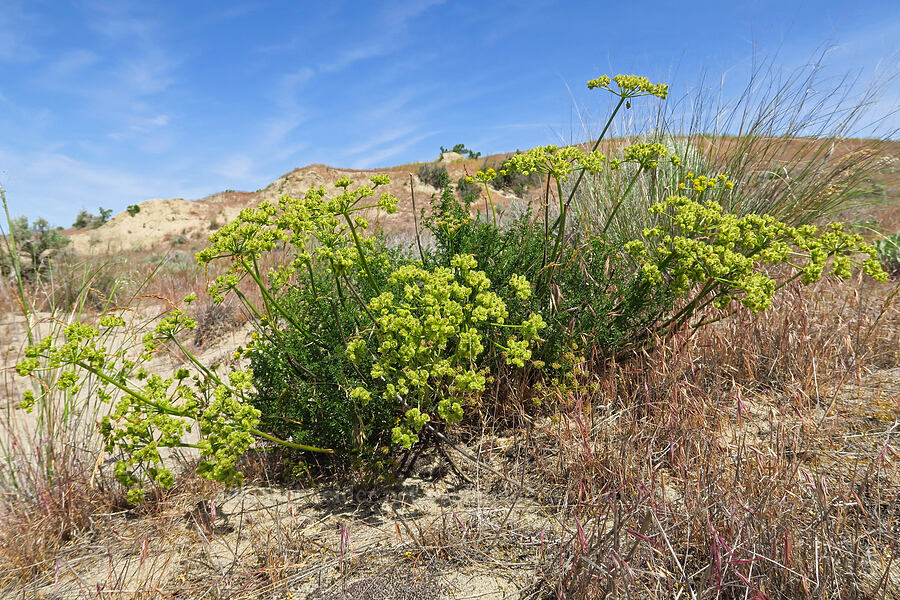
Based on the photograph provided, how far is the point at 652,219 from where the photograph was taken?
14.6 feet

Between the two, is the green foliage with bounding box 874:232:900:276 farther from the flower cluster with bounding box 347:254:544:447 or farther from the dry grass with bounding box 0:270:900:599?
the flower cluster with bounding box 347:254:544:447

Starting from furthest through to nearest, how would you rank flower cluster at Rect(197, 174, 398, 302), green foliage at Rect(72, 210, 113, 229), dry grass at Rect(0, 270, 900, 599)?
green foliage at Rect(72, 210, 113, 229) < flower cluster at Rect(197, 174, 398, 302) < dry grass at Rect(0, 270, 900, 599)

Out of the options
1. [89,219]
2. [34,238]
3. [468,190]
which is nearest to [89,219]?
[89,219]

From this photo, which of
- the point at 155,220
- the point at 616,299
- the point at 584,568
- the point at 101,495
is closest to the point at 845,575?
the point at 584,568

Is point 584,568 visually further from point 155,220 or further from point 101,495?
point 155,220

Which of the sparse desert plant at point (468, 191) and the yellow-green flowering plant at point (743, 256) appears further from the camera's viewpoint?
the sparse desert plant at point (468, 191)

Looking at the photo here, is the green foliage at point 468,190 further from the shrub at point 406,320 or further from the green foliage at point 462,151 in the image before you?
the green foliage at point 462,151

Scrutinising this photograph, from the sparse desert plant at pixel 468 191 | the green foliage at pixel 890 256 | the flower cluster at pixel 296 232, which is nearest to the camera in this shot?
the flower cluster at pixel 296 232

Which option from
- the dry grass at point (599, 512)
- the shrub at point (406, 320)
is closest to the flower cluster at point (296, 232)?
the shrub at point (406, 320)

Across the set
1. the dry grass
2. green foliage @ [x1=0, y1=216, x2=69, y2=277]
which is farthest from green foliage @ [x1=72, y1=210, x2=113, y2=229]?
the dry grass

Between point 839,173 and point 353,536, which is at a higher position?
point 839,173

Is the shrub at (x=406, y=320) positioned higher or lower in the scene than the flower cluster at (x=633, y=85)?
lower

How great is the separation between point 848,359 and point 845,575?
1.77 meters

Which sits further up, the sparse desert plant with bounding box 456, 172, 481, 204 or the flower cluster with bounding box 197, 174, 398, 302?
the sparse desert plant with bounding box 456, 172, 481, 204
